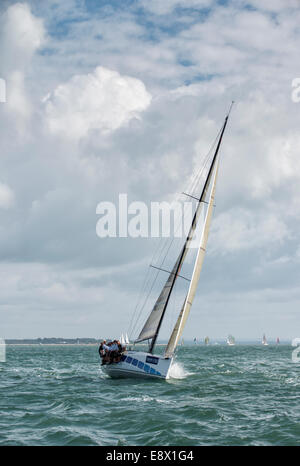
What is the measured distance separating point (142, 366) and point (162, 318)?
3.59 m

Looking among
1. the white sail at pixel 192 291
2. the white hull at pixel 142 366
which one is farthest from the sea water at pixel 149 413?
the white sail at pixel 192 291

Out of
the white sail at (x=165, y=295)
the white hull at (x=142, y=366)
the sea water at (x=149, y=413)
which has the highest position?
the white sail at (x=165, y=295)

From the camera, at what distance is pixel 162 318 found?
113 feet

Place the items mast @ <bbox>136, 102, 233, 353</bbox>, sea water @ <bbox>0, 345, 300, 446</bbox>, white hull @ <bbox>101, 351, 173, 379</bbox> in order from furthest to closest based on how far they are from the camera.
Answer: mast @ <bbox>136, 102, 233, 353</bbox>
white hull @ <bbox>101, 351, 173, 379</bbox>
sea water @ <bbox>0, 345, 300, 446</bbox>

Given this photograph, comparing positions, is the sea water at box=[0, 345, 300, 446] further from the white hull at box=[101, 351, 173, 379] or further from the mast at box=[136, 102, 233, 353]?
the mast at box=[136, 102, 233, 353]

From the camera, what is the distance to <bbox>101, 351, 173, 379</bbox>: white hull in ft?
107

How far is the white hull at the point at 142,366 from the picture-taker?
107 ft

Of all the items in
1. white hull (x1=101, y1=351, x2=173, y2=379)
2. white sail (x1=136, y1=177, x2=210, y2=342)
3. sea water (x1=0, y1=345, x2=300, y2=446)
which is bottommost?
sea water (x1=0, y1=345, x2=300, y2=446)

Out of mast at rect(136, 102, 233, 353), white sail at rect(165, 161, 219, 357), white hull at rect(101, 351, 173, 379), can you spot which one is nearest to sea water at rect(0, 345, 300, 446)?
white hull at rect(101, 351, 173, 379)

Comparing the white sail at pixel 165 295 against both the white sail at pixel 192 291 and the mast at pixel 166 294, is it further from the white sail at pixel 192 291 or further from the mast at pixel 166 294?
the white sail at pixel 192 291

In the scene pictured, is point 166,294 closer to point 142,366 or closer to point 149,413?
point 142,366
